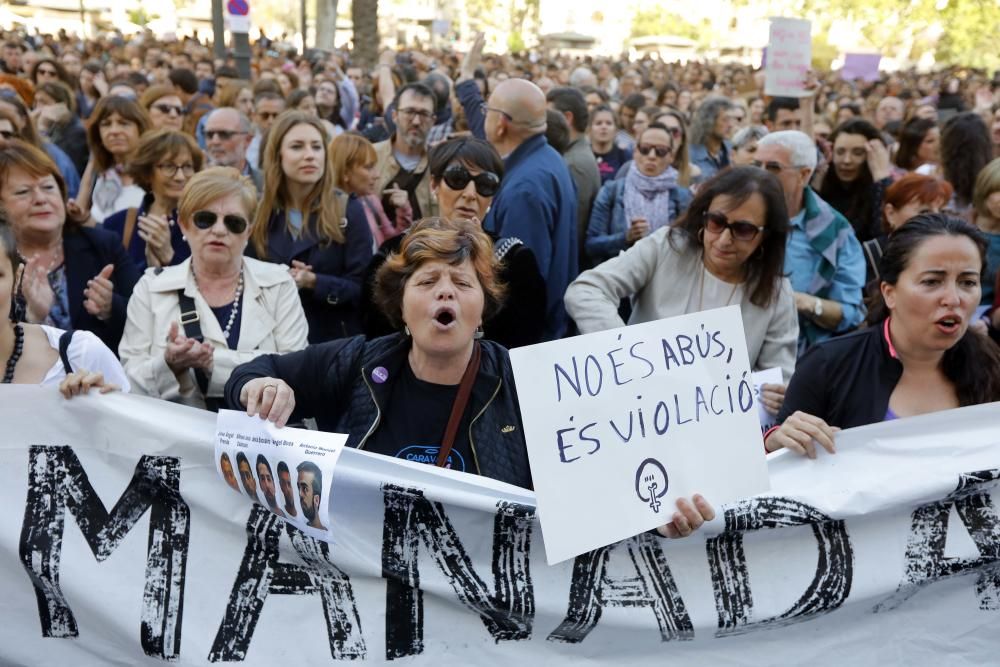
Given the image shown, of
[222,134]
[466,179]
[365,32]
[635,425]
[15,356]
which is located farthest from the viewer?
[365,32]

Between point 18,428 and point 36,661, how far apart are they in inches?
24.6

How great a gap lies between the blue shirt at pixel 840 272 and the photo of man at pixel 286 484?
266cm

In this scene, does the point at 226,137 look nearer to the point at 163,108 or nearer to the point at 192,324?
the point at 163,108

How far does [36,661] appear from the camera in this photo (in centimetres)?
282

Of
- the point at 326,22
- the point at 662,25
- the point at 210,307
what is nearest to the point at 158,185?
the point at 210,307

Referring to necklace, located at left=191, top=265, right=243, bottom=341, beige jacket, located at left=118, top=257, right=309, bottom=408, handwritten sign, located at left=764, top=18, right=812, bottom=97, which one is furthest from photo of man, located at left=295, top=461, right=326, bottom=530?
handwritten sign, located at left=764, top=18, right=812, bottom=97

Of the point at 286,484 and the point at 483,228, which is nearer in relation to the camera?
the point at 286,484

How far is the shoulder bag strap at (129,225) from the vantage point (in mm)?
4844

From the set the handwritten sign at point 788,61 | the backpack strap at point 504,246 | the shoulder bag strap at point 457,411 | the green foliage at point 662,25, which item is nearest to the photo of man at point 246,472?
the shoulder bag strap at point 457,411

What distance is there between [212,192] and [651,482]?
6.75ft

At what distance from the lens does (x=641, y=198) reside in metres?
5.95

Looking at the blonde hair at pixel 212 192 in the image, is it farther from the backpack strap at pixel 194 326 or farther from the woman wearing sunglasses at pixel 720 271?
the woman wearing sunglasses at pixel 720 271

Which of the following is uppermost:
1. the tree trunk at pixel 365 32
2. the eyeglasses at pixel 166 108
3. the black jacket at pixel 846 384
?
the tree trunk at pixel 365 32

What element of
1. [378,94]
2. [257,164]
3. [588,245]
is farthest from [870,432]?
[378,94]
